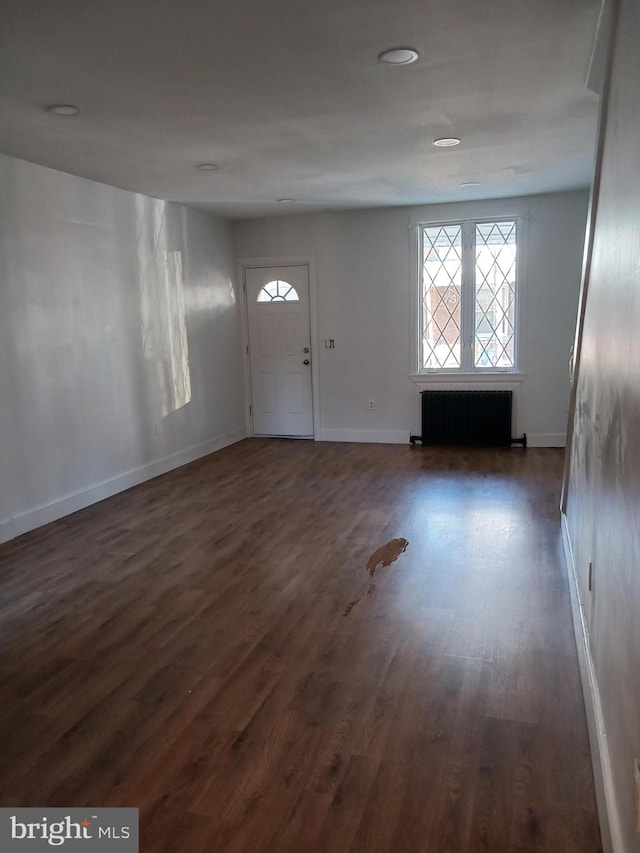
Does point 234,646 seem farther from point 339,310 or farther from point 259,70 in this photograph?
point 339,310

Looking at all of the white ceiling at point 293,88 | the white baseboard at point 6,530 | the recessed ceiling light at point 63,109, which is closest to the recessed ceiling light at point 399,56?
the white ceiling at point 293,88

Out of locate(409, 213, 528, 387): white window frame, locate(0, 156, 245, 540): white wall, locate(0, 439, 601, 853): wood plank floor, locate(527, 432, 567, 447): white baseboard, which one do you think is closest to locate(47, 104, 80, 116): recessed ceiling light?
locate(0, 156, 245, 540): white wall

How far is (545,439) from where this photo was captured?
6.43m

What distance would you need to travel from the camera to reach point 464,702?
223 centimetres

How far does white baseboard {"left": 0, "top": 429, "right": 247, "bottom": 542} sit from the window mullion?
2843 millimetres

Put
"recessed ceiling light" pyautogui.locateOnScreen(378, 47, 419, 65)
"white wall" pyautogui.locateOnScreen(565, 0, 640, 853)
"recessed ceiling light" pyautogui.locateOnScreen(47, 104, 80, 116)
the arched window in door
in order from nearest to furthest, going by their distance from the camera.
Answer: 1. "white wall" pyautogui.locateOnScreen(565, 0, 640, 853)
2. "recessed ceiling light" pyautogui.locateOnScreen(378, 47, 419, 65)
3. "recessed ceiling light" pyautogui.locateOnScreen(47, 104, 80, 116)
4. the arched window in door

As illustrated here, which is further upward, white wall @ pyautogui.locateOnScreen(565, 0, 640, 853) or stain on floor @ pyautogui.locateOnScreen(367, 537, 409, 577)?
white wall @ pyautogui.locateOnScreen(565, 0, 640, 853)

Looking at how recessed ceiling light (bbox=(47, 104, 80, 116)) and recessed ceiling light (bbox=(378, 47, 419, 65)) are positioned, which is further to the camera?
recessed ceiling light (bbox=(47, 104, 80, 116))

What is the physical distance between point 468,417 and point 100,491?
3728 millimetres

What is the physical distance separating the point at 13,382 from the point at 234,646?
101 inches

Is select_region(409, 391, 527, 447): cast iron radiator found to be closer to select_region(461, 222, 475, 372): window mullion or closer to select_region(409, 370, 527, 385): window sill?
select_region(409, 370, 527, 385): window sill

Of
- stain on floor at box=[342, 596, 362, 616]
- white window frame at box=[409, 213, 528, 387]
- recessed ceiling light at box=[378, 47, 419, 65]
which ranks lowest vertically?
stain on floor at box=[342, 596, 362, 616]

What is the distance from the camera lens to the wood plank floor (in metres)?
1.77

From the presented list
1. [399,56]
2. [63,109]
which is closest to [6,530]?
[63,109]
